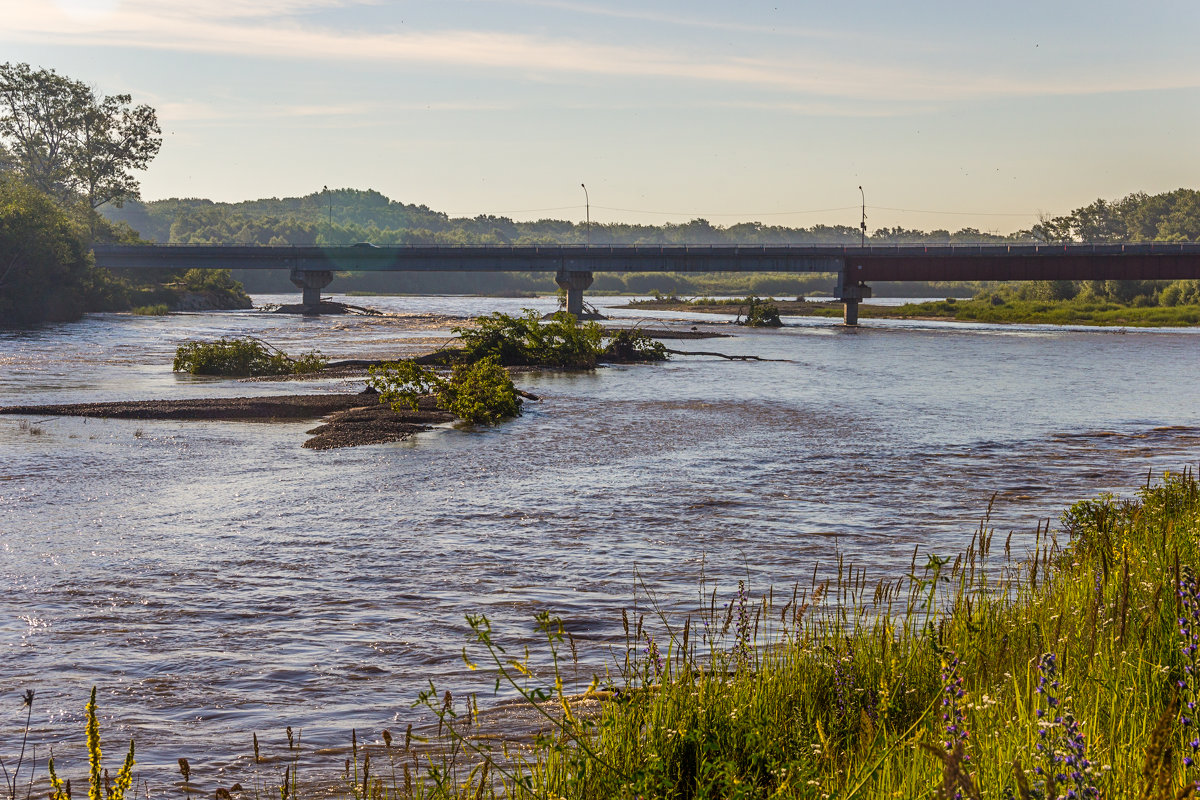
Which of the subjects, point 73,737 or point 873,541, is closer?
point 73,737

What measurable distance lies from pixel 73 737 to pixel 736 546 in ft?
26.2

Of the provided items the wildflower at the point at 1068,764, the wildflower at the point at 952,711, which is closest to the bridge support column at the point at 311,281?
the wildflower at the point at 952,711

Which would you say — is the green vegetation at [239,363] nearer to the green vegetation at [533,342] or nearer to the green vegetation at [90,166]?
the green vegetation at [533,342]

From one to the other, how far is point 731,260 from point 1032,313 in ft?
101

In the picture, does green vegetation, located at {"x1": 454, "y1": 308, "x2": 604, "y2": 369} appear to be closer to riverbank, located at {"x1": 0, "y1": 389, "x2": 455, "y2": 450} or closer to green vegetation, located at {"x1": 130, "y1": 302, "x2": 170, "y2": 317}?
riverbank, located at {"x1": 0, "y1": 389, "x2": 455, "y2": 450}

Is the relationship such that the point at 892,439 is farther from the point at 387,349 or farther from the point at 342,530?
the point at 387,349

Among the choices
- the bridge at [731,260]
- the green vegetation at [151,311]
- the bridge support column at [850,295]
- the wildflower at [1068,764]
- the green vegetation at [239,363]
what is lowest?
the green vegetation at [239,363]

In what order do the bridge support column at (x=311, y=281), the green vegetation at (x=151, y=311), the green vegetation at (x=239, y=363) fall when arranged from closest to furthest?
the green vegetation at (x=239, y=363) < the green vegetation at (x=151, y=311) < the bridge support column at (x=311, y=281)

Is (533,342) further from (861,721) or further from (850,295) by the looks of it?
(850,295)

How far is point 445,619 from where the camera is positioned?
33.0 ft

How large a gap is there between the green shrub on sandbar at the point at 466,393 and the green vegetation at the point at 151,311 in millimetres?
73001

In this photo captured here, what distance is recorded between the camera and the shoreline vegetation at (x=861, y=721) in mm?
4305

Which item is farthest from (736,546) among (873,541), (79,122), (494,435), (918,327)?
(79,122)

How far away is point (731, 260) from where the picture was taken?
103438 mm
